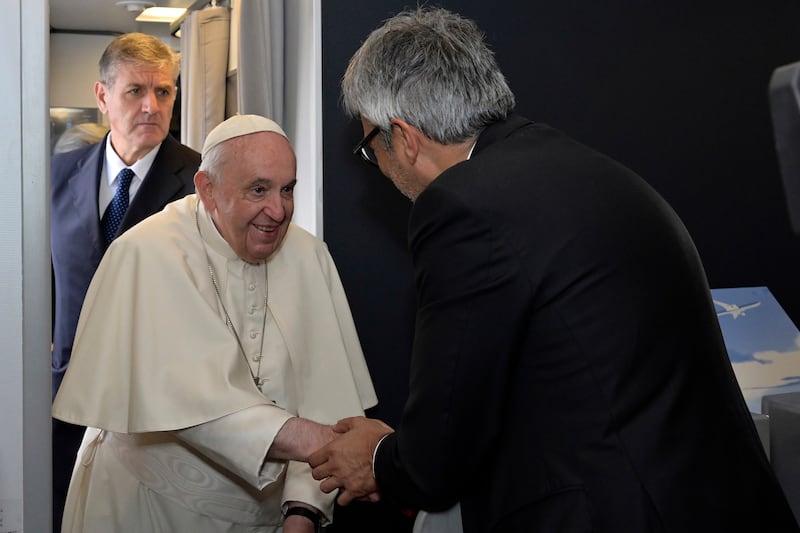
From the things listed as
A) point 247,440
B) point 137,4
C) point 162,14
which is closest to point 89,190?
point 247,440

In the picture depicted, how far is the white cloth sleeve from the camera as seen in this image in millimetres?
2357

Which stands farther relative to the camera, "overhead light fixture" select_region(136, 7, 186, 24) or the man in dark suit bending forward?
"overhead light fixture" select_region(136, 7, 186, 24)

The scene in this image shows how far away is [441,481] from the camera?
1855mm

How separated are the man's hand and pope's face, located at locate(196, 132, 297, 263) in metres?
0.59

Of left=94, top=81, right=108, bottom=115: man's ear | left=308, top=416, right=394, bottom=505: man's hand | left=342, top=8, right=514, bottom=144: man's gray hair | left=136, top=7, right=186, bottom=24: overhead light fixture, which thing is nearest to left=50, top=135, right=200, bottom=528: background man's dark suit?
left=94, top=81, right=108, bottom=115: man's ear

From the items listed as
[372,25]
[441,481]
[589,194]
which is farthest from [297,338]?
[372,25]

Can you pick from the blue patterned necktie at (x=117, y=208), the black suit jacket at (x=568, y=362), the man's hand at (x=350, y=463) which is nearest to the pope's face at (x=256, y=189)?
the man's hand at (x=350, y=463)

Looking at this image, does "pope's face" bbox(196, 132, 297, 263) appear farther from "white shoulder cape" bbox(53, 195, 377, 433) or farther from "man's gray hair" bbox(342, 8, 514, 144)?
"man's gray hair" bbox(342, 8, 514, 144)

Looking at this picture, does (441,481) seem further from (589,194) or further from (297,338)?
(297,338)

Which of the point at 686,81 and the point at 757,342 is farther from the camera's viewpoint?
the point at 686,81

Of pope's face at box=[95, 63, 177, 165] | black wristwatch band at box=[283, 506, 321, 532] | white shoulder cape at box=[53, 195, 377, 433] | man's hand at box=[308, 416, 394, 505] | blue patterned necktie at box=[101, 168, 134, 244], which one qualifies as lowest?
black wristwatch band at box=[283, 506, 321, 532]

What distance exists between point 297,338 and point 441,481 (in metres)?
0.97

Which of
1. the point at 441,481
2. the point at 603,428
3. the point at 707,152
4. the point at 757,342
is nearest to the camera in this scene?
the point at 603,428

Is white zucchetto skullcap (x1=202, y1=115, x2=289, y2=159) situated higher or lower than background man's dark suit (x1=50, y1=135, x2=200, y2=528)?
higher
